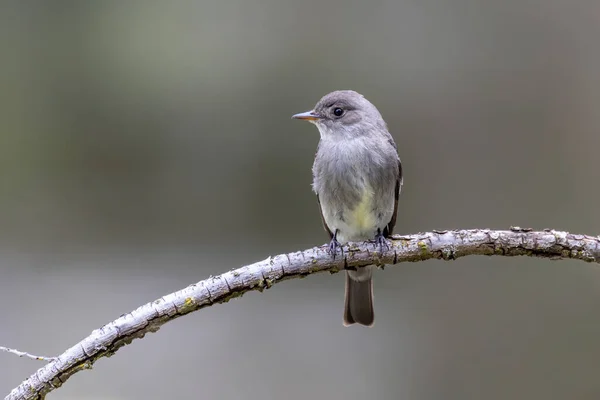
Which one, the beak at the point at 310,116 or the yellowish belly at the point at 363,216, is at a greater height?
the beak at the point at 310,116

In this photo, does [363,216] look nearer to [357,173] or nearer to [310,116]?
[357,173]

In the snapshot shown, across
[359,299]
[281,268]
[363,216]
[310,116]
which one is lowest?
[281,268]

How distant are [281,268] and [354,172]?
759 mm

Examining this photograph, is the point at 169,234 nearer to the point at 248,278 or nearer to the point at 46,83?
the point at 46,83

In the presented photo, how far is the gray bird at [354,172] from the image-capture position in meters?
2.48

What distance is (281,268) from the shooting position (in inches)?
71.9

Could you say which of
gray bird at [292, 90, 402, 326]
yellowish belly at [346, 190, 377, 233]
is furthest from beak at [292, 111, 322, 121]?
yellowish belly at [346, 190, 377, 233]

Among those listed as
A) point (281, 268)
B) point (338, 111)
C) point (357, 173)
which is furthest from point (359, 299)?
point (281, 268)

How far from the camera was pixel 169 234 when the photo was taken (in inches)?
148

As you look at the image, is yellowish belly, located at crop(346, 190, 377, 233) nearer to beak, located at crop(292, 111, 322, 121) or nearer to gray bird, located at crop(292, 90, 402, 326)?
gray bird, located at crop(292, 90, 402, 326)

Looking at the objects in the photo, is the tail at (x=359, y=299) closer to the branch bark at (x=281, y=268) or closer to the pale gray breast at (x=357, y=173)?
the pale gray breast at (x=357, y=173)

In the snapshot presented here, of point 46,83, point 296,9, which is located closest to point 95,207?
point 46,83

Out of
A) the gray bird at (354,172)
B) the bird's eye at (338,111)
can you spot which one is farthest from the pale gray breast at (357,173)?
the bird's eye at (338,111)

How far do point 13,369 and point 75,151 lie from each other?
4.00 feet
